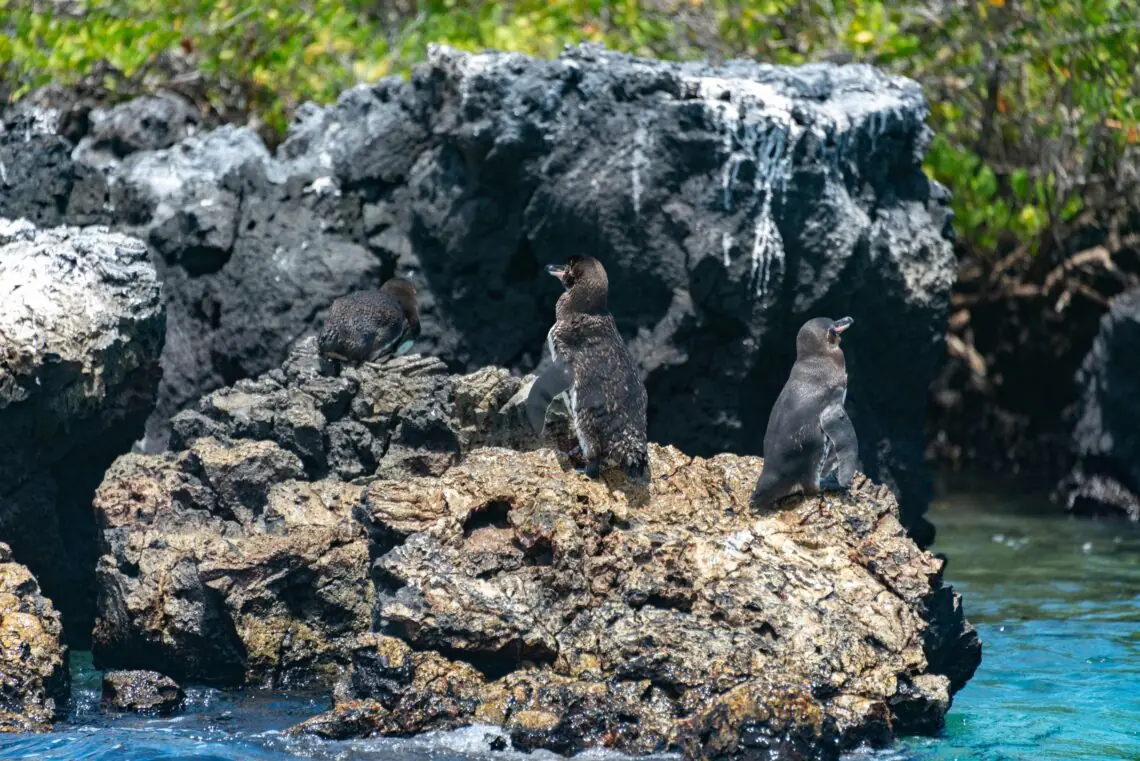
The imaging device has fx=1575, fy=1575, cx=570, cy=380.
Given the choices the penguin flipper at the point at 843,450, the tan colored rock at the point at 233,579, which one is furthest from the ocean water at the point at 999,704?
the penguin flipper at the point at 843,450

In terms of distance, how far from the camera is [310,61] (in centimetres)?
1508

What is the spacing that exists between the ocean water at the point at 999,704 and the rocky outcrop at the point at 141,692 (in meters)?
0.09

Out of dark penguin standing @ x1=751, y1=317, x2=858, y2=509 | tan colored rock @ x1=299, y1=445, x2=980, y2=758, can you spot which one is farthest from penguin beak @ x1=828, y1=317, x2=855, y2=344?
tan colored rock @ x1=299, y1=445, x2=980, y2=758

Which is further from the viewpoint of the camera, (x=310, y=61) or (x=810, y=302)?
(x=310, y=61)

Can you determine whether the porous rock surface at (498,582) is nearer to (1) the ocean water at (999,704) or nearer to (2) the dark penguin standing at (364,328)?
(1) the ocean water at (999,704)

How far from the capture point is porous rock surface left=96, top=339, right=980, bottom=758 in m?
6.75

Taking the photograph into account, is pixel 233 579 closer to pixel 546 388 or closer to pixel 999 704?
pixel 546 388

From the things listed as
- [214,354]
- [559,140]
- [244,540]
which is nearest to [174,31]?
[214,354]

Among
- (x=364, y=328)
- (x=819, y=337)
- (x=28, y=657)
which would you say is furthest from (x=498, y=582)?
(x=364, y=328)

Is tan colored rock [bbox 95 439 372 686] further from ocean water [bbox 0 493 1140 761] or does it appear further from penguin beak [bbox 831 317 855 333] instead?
penguin beak [bbox 831 317 855 333]

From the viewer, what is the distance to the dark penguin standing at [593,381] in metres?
7.79

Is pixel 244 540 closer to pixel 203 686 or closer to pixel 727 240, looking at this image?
pixel 203 686

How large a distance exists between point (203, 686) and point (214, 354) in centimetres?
360

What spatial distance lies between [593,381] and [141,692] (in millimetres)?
2665
